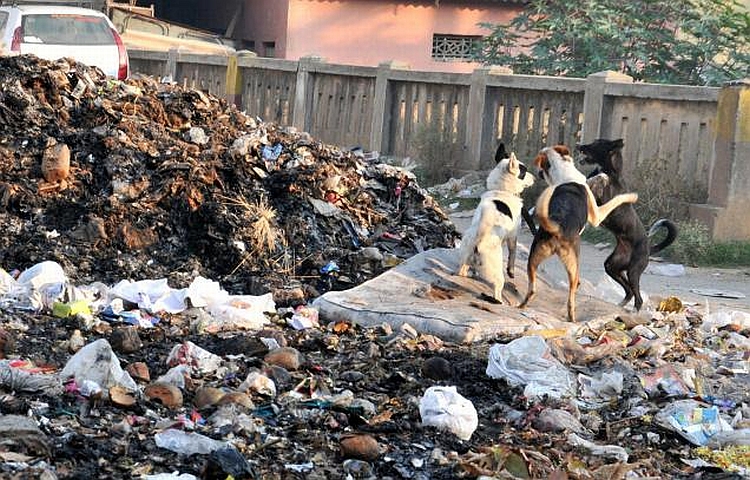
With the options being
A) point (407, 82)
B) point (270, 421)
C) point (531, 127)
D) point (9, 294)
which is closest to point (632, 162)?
point (531, 127)

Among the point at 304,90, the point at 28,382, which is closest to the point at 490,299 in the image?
the point at 28,382

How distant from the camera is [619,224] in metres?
9.02

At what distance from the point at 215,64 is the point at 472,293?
13.5 meters

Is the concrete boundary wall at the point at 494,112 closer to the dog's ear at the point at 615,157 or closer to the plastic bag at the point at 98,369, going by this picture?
the dog's ear at the point at 615,157

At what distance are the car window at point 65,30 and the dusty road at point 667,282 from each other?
6.73 meters

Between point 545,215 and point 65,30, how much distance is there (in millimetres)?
10251

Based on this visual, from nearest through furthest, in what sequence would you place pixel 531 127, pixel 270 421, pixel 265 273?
1. pixel 270 421
2. pixel 265 273
3. pixel 531 127

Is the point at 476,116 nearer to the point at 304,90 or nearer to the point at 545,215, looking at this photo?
the point at 304,90

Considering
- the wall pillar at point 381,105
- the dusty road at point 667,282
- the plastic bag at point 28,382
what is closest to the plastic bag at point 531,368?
the dusty road at point 667,282

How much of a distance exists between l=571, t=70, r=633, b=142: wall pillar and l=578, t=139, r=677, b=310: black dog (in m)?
5.01

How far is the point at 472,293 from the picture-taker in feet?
28.3

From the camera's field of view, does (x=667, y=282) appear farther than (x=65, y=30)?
No

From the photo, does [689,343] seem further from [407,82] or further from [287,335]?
[407,82]

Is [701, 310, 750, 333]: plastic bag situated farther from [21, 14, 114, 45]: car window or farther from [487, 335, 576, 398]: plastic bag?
[21, 14, 114, 45]: car window
